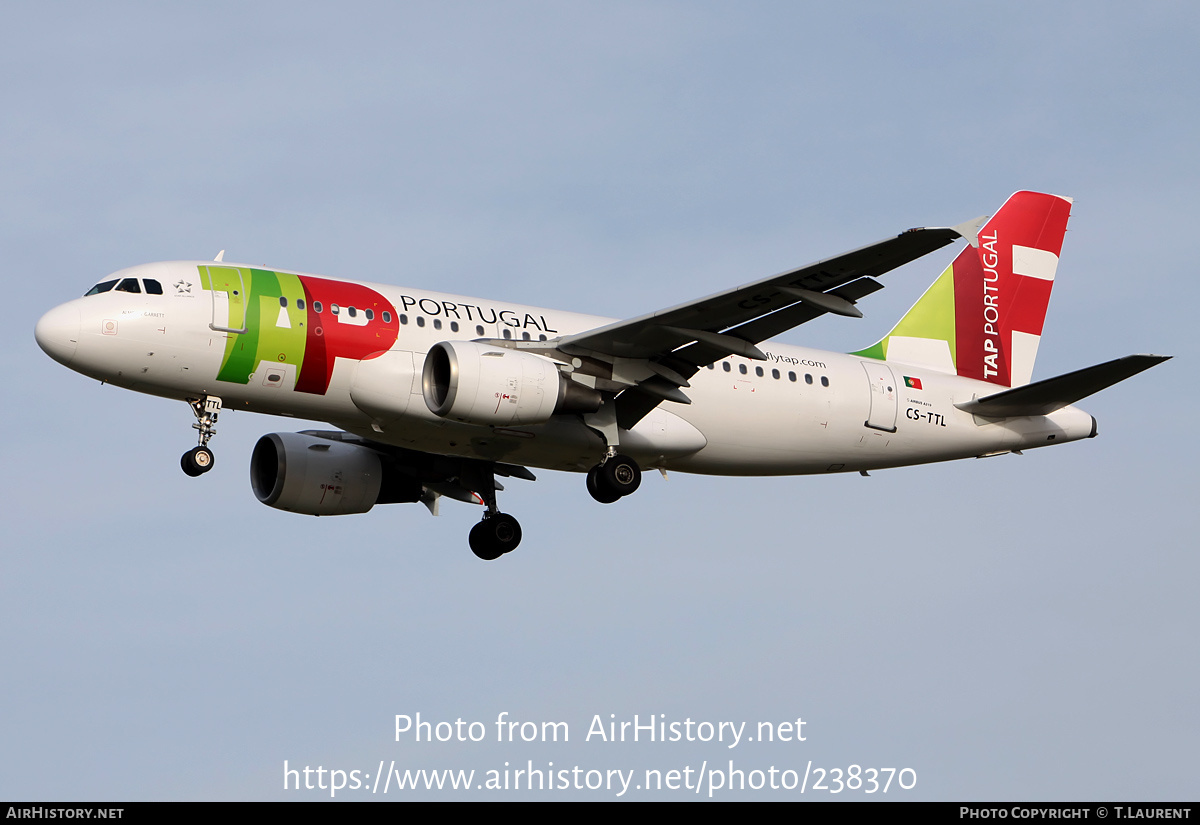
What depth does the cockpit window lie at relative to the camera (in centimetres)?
2844

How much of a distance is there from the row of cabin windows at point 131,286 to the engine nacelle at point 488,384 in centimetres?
516

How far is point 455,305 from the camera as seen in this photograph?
98.9ft

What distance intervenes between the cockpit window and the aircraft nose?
0.77 metres

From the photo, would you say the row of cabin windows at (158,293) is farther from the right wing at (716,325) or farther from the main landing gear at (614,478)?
the main landing gear at (614,478)

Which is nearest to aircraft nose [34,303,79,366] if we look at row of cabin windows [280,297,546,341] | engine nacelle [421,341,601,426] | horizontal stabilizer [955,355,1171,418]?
row of cabin windows [280,297,546,341]

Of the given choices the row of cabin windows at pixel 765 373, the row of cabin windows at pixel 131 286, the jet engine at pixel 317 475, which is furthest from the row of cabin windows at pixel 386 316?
the jet engine at pixel 317 475

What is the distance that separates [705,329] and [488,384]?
4346 millimetres

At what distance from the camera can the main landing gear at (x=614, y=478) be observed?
99.2 ft

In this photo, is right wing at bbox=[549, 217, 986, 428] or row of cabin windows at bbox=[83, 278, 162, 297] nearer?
right wing at bbox=[549, 217, 986, 428]

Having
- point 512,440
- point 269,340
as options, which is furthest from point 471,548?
point 269,340

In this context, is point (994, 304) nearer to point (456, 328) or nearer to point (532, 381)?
point (532, 381)

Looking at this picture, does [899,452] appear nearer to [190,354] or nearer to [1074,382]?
[1074,382]

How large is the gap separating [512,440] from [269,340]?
5.17m

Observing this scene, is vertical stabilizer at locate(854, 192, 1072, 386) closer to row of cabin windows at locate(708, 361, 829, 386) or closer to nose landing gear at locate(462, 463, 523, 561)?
row of cabin windows at locate(708, 361, 829, 386)
